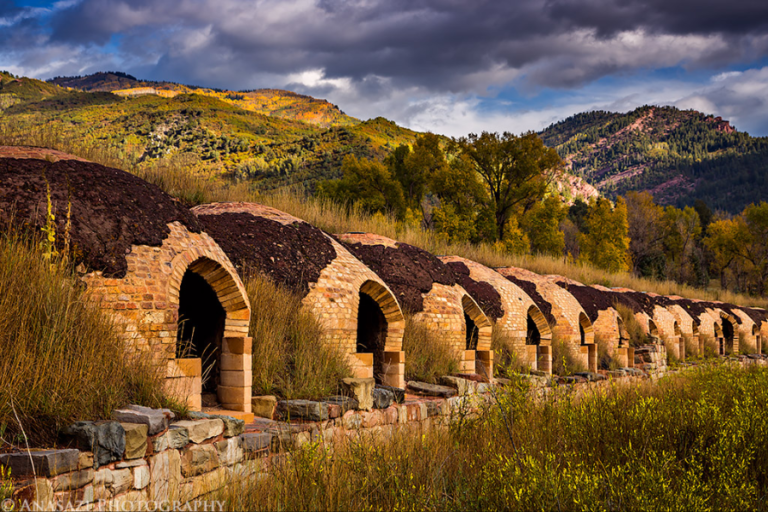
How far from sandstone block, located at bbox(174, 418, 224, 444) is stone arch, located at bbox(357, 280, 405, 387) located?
469 centimetres

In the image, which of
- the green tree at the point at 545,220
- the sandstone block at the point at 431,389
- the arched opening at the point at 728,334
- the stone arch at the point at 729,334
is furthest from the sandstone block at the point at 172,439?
the green tree at the point at 545,220

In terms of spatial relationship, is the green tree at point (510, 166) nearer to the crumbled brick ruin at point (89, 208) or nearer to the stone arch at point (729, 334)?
the stone arch at point (729, 334)

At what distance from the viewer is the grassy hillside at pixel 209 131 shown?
50281 mm

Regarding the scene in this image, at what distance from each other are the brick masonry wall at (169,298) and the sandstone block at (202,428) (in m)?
0.51

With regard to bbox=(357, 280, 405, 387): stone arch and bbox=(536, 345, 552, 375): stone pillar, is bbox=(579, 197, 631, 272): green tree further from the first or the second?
bbox=(357, 280, 405, 387): stone arch

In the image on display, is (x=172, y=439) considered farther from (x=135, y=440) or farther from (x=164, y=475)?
(x=135, y=440)

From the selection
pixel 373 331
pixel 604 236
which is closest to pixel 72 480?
pixel 373 331

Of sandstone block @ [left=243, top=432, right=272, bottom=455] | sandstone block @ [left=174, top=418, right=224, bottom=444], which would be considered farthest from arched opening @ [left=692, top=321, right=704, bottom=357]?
sandstone block @ [left=174, top=418, right=224, bottom=444]

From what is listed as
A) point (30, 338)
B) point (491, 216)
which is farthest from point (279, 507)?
point (491, 216)

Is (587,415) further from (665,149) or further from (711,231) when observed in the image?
(665,149)

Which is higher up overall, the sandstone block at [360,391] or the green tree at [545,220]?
the green tree at [545,220]

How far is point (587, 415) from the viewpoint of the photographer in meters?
7.01

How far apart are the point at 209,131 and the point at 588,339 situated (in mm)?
51188

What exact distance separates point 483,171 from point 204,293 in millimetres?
27543
